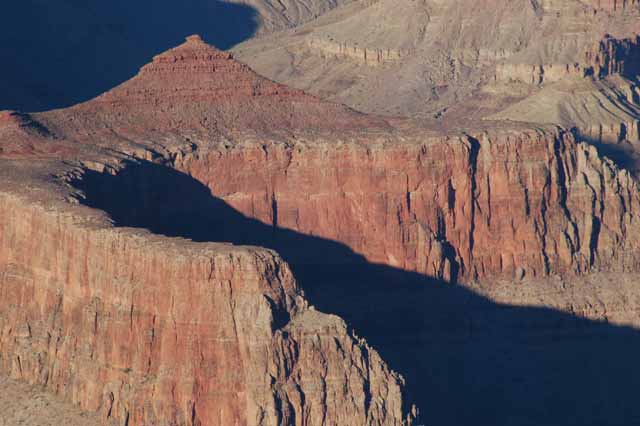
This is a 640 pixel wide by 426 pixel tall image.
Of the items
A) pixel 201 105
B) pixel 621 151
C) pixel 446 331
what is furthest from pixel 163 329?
pixel 621 151

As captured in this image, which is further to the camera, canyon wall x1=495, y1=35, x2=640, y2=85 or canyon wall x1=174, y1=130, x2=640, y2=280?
canyon wall x1=495, y1=35, x2=640, y2=85

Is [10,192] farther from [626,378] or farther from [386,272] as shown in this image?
[626,378]

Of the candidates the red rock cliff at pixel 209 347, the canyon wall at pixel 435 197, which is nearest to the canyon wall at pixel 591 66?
the canyon wall at pixel 435 197

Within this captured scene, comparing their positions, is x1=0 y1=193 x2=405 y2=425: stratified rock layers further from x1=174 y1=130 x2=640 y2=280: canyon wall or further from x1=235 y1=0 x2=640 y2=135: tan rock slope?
x1=235 y1=0 x2=640 y2=135: tan rock slope

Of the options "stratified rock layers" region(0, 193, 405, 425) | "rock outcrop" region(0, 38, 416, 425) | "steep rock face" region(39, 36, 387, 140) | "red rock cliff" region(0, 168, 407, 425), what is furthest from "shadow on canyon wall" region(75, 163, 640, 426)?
"stratified rock layers" region(0, 193, 405, 425)

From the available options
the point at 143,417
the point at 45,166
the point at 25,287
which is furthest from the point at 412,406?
the point at 45,166

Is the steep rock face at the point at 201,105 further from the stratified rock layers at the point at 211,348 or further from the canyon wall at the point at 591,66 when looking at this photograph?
the canyon wall at the point at 591,66

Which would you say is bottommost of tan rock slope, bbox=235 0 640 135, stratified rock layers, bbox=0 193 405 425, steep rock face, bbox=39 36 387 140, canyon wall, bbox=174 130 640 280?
stratified rock layers, bbox=0 193 405 425
